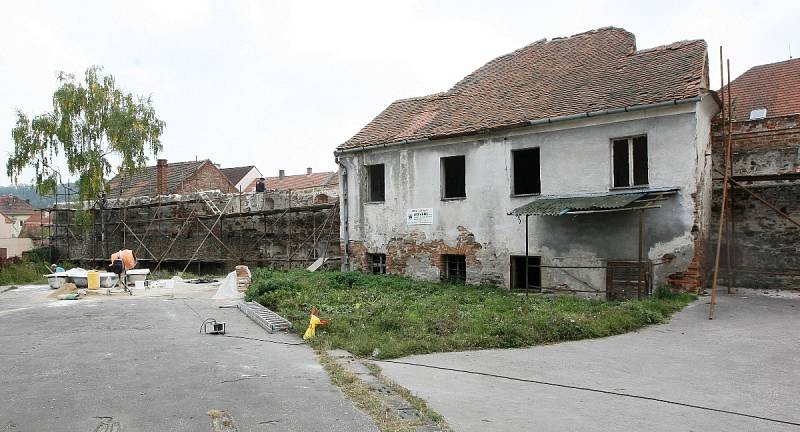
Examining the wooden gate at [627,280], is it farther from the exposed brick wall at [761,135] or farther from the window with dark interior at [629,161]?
the exposed brick wall at [761,135]

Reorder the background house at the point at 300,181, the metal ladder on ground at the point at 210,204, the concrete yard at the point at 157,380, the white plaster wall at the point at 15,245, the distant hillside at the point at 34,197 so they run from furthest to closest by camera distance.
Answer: the background house at the point at 300,181 < the white plaster wall at the point at 15,245 < the distant hillside at the point at 34,197 < the metal ladder on ground at the point at 210,204 < the concrete yard at the point at 157,380

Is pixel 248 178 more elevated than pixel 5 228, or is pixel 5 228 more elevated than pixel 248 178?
pixel 248 178

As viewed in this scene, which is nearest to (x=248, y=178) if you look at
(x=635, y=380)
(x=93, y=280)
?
(x=93, y=280)

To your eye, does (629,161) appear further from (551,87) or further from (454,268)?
(454,268)

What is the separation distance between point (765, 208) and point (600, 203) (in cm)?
458

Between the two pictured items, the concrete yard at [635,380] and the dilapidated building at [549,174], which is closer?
the concrete yard at [635,380]

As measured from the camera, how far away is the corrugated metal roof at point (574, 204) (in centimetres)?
1276

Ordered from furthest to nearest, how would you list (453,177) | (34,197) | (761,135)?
1. (34,197)
2. (453,177)
3. (761,135)

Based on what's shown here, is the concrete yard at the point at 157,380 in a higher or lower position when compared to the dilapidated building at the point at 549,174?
lower

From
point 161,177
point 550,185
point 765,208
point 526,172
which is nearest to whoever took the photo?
point 765,208

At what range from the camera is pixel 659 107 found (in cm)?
1320

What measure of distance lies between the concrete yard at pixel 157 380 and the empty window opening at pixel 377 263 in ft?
23.7

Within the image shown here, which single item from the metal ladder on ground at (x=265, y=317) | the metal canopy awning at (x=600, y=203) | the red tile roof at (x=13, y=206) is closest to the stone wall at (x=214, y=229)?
the metal ladder on ground at (x=265, y=317)

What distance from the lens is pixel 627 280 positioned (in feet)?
44.5
